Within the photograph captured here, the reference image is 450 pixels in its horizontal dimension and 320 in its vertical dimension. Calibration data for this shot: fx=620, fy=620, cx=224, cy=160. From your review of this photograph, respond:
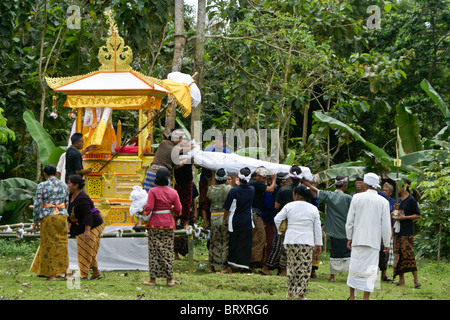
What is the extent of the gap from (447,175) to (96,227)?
6660 mm

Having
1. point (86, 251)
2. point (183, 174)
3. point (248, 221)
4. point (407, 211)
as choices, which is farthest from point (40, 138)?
point (407, 211)

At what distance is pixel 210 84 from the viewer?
55.5 feet

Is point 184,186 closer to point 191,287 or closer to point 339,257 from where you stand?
point 191,287

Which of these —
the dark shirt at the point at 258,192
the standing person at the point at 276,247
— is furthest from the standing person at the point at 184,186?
the standing person at the point at 276,247

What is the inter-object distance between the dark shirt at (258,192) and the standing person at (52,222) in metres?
3.06

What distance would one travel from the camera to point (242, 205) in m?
9.51

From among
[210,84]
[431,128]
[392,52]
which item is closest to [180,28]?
[210,84]

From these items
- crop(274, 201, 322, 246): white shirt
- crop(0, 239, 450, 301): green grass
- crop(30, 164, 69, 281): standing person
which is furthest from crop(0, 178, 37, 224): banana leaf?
crop(274, 201, 322, 246): white shirt

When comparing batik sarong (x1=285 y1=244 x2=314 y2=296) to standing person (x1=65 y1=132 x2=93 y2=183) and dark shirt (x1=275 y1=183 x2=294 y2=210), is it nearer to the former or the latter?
dark shirt (x1=275 y1=183 x2=294 y2=210)

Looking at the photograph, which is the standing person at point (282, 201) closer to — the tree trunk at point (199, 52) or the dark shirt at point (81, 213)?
the dark shirt at point (81, 213)

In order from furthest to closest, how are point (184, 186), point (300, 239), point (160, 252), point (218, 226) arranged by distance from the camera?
point (184, 186) → point (218, 226) → point (160, 252) → point (300, 239)

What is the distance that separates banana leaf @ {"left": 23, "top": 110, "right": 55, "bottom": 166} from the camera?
41.9 feet

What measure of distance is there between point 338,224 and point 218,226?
1920mm

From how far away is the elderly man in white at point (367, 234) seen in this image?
750cm
